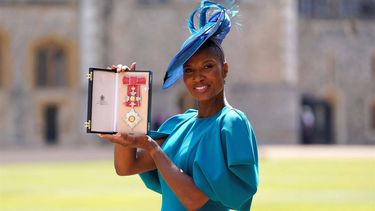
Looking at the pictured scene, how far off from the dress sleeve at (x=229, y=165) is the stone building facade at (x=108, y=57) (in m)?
32.4

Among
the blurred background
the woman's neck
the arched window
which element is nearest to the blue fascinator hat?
the woman's neck

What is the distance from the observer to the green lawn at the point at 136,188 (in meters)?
13.3

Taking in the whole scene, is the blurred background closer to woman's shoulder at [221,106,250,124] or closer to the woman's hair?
the woman's hair

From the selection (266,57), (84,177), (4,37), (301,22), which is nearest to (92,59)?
(4,37)

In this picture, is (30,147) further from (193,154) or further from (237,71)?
(193,154)

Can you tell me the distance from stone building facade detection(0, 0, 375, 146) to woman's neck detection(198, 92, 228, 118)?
105ft

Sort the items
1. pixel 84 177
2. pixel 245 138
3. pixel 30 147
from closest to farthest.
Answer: pixel 245 138
pixel 84 177
pixel 30 147

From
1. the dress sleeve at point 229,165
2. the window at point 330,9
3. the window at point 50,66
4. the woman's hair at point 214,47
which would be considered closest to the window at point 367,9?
the window at point 330,9

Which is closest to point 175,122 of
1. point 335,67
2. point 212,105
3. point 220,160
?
point 212,105

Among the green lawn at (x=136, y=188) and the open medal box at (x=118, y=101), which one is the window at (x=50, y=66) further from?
the open medal box at (x=118, y=101)

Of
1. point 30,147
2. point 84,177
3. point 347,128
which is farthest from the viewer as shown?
point 347,128

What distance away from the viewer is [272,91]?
37.8 meters

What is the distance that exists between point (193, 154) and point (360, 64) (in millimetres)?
38162

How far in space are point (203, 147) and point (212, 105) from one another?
28cm
